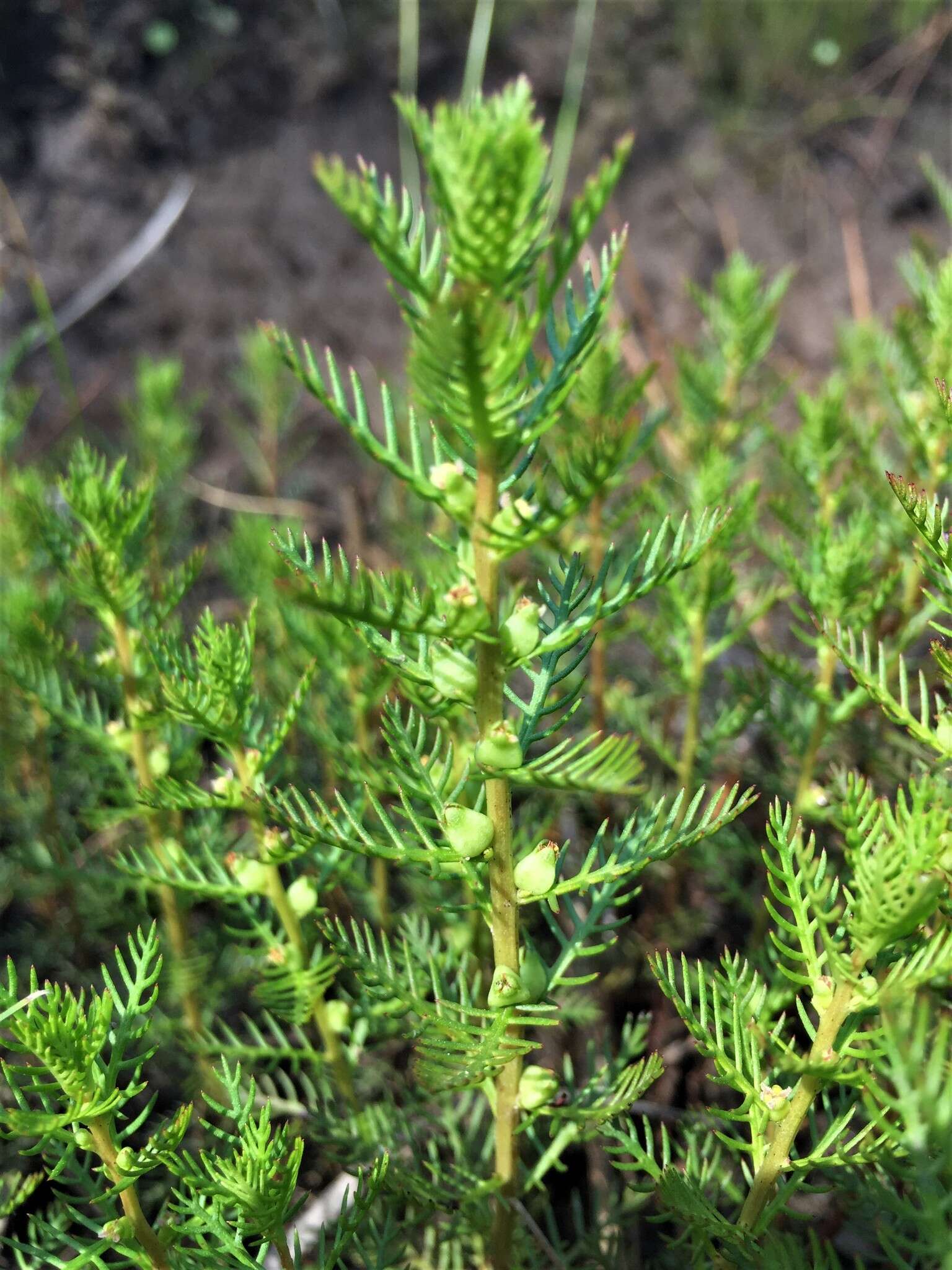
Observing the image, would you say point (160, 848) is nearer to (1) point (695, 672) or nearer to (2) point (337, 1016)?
(2) point (337, 1016)

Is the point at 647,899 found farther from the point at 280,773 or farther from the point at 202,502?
the point at 202,502

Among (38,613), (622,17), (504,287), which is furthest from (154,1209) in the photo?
(622,17)

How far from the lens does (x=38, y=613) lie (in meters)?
1.46

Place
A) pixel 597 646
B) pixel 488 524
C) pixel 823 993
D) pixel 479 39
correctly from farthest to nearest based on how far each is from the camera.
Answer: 1. pixel 479 39
2. pixel 597 646
3. pixel 823 993
4. pixel 488 524

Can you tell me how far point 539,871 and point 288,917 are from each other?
0.33 m

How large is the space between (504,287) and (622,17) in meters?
4.11

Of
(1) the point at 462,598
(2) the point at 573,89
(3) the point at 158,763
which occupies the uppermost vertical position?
(2) the point at 573,89

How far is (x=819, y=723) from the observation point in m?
1.23

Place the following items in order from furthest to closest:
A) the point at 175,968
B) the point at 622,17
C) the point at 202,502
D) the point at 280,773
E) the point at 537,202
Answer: the point at 622,17 < the point at 202,502 < the point at 175,968 < the point at 280,773 < the point at 537,202

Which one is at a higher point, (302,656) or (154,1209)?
(302,656)

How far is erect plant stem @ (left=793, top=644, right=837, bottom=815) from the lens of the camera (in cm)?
119

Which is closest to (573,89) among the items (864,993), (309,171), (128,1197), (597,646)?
(309,171)

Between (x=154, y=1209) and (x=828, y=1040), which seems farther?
(x=154, y=1209)

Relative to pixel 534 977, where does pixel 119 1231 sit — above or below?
below
